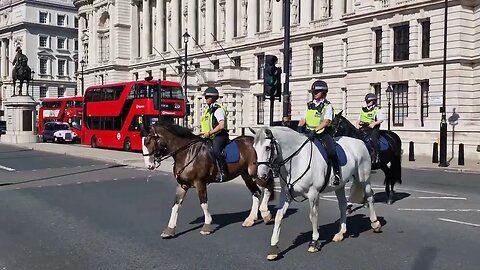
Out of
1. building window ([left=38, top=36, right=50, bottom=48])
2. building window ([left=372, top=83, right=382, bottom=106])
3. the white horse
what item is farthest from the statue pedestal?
building window ([left=38, top=36, right=50, bottom=48])

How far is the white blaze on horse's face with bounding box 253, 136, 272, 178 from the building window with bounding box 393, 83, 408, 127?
30901 mm

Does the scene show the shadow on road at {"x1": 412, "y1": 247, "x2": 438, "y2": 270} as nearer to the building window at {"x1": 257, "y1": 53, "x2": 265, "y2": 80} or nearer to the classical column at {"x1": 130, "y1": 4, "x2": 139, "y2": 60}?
the building window at {"x1": 257, "y1": 53, "x2": 265, "y2": 80}

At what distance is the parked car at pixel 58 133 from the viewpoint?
4744 centimetres

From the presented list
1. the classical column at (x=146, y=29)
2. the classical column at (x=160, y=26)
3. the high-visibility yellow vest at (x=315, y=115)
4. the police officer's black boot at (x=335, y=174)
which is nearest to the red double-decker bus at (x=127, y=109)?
the high-visibility yellow vest at (x=315, y=115)

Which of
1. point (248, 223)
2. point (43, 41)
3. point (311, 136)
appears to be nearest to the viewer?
point (311, 136)

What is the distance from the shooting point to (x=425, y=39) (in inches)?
1399

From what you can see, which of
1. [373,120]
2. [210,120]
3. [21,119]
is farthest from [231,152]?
[21,119]

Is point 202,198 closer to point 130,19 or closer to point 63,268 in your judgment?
point 63,268

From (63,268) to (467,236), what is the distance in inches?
236

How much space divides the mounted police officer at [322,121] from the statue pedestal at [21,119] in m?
40.6

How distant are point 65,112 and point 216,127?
49.3 metres

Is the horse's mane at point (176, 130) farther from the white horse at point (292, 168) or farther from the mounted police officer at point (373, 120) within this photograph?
the mounted police officer at point (373, 120)

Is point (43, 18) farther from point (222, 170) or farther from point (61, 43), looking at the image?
point (222, 170)

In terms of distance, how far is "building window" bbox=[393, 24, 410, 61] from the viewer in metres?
36.7
